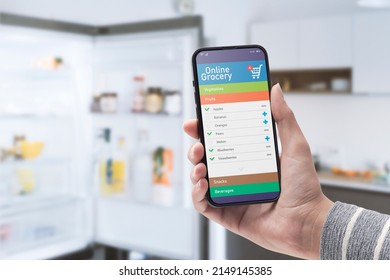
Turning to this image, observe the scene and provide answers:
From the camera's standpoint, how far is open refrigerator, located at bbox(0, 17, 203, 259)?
123 cm

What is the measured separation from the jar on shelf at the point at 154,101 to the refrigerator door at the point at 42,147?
18cm

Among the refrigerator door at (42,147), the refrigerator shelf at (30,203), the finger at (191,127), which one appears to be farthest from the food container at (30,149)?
the finger at (191,127)

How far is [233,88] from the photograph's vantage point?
1.50 ft

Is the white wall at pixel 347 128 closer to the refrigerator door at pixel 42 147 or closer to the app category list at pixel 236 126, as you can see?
the app category list at pixel 236 126

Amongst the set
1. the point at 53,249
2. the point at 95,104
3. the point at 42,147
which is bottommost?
the point at 53,249

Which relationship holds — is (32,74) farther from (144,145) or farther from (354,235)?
(354,235)

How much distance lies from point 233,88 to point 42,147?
0.98m

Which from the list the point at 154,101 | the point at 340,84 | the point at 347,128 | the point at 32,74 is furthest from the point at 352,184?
the point at 32,74

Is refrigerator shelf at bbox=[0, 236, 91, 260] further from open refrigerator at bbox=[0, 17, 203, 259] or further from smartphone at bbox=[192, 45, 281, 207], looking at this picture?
smartphone at bbox=[192, 45, 281, 207]

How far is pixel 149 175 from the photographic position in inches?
51.1

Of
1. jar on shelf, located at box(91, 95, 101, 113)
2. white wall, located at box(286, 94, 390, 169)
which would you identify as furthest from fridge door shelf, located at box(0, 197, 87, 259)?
white wall, located at box(286, 94, 390, 169)

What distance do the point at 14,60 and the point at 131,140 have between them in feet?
1.12

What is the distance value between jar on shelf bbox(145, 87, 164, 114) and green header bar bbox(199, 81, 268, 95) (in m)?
0.81
